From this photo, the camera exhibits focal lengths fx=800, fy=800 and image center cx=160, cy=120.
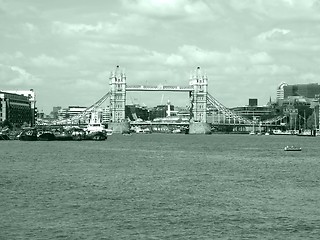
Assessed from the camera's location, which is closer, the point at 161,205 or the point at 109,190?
the point at 161,205

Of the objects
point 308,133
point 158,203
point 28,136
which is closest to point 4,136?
point 28,136

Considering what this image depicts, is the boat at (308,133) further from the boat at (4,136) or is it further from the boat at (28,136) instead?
the boat at (4,136)

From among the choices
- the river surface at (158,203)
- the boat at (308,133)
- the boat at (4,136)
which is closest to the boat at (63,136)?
the boat at (4,136)

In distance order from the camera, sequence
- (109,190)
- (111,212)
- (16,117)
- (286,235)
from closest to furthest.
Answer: (286,235) → (111,212) → (109,190) → (16,117)

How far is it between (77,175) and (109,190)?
9410 mm

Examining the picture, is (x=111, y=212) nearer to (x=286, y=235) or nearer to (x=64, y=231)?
(x=64, y=231)

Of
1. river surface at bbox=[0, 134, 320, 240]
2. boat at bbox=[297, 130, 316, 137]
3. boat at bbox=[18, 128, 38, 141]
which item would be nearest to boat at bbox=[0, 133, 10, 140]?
boat at bbox=[18, 128, 38, 141]

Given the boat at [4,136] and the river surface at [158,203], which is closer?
the river surface at [158,203]

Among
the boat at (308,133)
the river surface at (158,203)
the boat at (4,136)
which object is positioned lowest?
the river surface at (158,203)

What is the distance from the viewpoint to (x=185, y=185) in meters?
42.8

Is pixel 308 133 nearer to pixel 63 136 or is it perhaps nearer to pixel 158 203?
pixel 63 136

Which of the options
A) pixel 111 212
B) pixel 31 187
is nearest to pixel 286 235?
pixel 111 212

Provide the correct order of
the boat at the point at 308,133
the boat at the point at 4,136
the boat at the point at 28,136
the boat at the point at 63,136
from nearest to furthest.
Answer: the boat at the point at 28,136
the boat at the point at 4,136
the boat at the point at 63,136
the boat at the point at 308,133

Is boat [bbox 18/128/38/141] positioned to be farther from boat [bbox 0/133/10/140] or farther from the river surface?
the river surface
